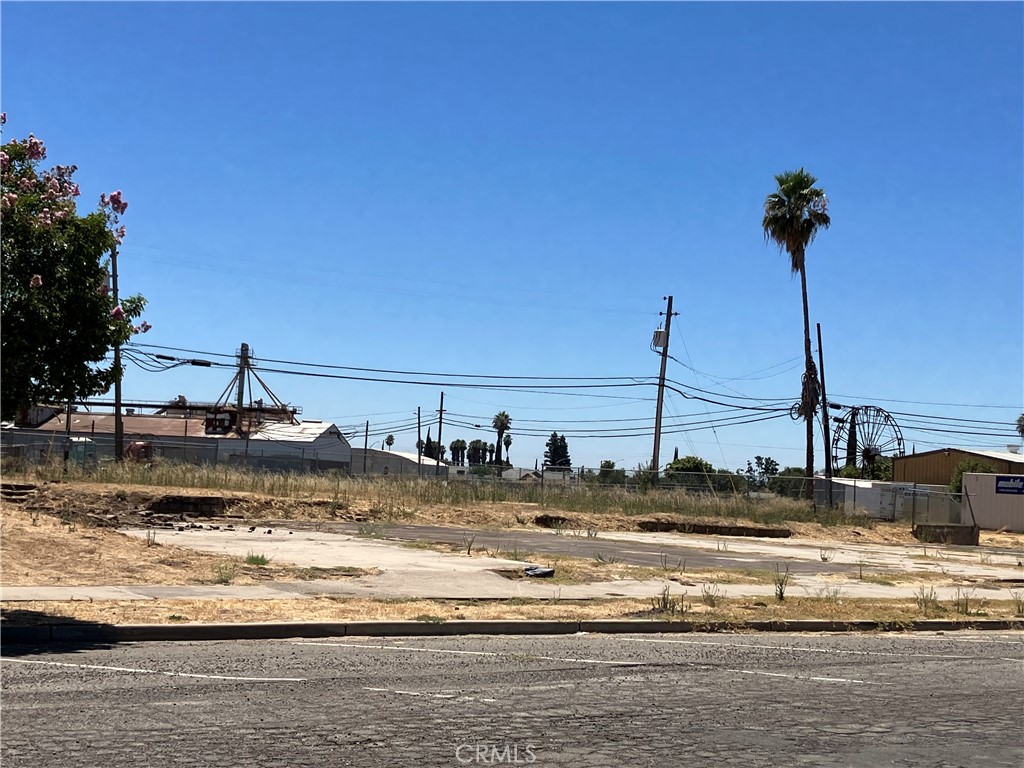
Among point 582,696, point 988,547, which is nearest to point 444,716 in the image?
point 582,696

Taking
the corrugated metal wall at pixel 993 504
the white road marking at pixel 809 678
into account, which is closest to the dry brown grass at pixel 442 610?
the white road marking at pixel 809 678

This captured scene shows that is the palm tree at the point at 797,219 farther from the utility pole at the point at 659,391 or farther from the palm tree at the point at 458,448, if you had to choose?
the palm tree at the point at 458,448

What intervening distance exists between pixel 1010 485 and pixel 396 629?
43038mm

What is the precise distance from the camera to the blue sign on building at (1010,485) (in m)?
48.6

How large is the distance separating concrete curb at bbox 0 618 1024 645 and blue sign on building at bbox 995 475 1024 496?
36.3 meters

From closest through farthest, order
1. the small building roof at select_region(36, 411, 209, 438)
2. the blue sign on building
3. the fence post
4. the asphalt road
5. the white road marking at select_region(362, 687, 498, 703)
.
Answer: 1. the asphalt road
2. the white road marking at select_region(362, 687, 498, 703)
3. the fence post
4. the blue sign on building
5. the small building roof at select_region(36, 411, 209, 438)

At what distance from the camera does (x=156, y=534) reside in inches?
950

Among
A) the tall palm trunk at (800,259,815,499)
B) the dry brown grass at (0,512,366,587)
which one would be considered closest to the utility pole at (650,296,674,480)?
the tall palm trunk at (800,259,815,499)

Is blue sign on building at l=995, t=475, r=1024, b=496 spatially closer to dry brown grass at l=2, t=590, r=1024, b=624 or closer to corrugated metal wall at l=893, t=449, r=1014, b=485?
corrugated metal wall at l=893, t=449, r=1014, b=485

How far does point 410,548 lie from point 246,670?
45.0 feet

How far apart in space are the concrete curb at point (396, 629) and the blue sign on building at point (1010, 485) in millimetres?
36273

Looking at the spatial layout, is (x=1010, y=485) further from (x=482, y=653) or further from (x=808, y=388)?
(x=482, y=653)

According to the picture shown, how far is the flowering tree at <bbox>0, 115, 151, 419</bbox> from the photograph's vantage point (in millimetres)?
11562

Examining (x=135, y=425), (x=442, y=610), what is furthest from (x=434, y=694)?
(x=135, y=425)
